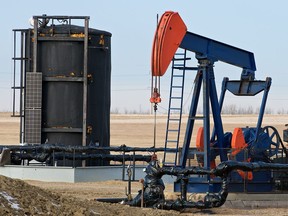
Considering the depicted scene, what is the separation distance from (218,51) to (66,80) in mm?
6480

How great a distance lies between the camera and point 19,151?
25.5 metres

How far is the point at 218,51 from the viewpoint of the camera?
66.9ft

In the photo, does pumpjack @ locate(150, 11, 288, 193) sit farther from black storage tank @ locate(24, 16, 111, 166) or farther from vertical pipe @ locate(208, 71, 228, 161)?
black storage tank @ locate(24, 16, 111, 166)

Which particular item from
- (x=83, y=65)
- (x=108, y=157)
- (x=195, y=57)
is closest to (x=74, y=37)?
(x=83, y=65)

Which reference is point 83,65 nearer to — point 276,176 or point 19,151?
point 19,151

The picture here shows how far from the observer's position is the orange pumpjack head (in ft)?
61.1

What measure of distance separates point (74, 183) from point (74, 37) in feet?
13.1

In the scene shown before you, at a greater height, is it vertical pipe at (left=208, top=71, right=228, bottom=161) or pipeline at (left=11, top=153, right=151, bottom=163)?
vertical pipe at (left=208, top=71, right=228, bottom=161)

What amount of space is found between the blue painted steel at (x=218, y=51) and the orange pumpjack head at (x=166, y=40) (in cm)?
50

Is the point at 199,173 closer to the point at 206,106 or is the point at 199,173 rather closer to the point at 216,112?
the point at 206,106

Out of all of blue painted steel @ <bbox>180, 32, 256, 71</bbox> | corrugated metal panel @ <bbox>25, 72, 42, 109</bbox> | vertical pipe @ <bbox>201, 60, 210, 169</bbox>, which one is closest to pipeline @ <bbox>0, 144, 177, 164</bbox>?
corrugated metal panel @ <bbox>25, 72, 42, 109</bbox>

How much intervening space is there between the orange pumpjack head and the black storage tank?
6773mm

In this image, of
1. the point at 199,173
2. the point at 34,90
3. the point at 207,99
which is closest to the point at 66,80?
the point at 34,90

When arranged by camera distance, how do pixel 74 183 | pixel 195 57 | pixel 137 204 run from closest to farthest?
pixel 137 204
pixel 195 57
pixel 74 183
